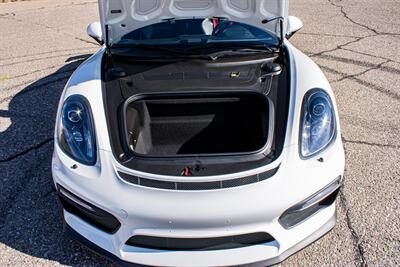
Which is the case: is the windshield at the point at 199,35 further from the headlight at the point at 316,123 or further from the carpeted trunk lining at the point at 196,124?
the headlight at the point at 316,123

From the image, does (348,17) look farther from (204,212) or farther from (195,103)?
(204,212)

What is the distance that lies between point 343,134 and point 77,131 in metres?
2.39

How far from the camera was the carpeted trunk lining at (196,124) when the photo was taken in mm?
2750

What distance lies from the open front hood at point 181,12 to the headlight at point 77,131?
78 centimetres

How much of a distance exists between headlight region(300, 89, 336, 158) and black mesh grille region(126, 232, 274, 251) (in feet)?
1.71

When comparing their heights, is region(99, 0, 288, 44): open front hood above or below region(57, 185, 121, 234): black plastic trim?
above

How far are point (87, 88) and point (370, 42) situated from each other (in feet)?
17.1

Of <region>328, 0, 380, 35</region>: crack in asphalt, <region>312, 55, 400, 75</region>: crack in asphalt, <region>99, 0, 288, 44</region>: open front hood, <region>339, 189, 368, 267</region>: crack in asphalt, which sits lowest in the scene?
<region>328, 0, 380, 35</region>: crack in asphalt

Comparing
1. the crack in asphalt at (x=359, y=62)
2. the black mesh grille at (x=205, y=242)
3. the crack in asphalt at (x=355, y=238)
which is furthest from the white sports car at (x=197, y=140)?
the crack in asphalt at (x=359, y=62)

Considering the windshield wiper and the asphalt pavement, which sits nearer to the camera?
the asphalt pavement

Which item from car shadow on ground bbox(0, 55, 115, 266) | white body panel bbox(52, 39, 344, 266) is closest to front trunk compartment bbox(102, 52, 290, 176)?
white body panel bbox(52, 39, 344, 266)

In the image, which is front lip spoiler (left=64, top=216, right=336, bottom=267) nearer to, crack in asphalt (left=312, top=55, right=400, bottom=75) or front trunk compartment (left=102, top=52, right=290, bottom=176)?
front trunk compartment (left=102, top=52, right=290, bottom=176)

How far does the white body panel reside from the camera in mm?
2074

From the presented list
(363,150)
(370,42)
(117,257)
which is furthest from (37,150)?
(370,42)
